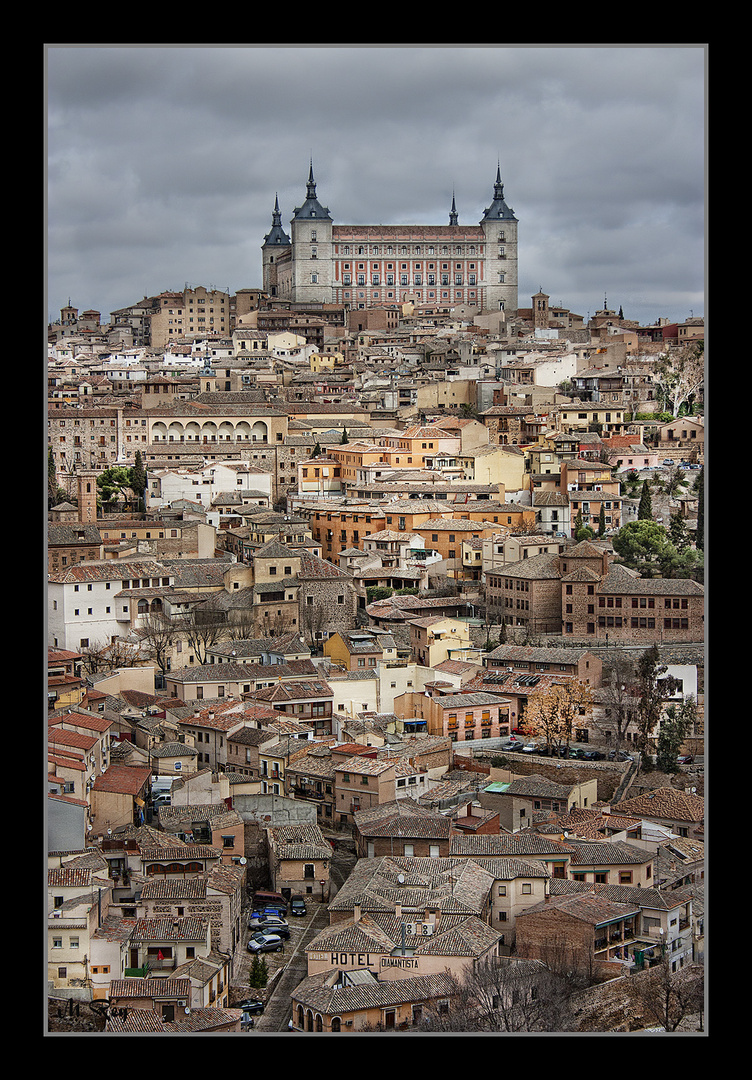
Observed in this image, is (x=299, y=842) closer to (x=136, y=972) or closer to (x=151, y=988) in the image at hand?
(x=136, y=972)

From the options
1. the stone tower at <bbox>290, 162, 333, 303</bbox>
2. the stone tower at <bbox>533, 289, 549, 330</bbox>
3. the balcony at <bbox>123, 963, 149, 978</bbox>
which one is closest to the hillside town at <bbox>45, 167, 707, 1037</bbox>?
the balcony at <bbox>123, 963, 149, 978</bbox>

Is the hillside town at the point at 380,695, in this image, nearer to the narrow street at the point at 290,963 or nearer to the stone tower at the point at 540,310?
the narrow street at the point at 290,963

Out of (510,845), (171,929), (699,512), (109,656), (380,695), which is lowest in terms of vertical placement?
(171,929)

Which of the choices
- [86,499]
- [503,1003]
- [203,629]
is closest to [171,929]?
[503,1003]

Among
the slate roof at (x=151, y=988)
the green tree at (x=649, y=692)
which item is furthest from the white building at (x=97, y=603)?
the slate roof at (x=151, y=988)
